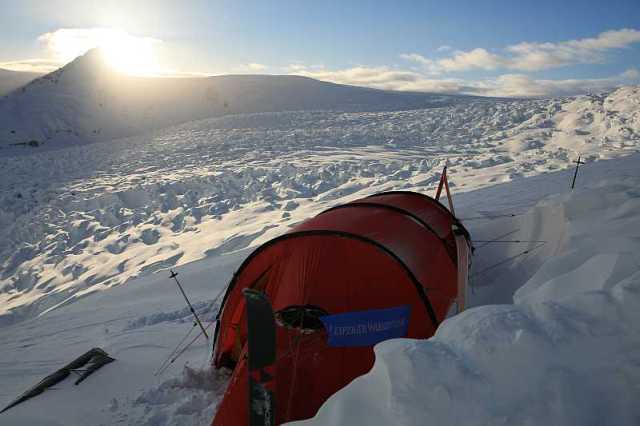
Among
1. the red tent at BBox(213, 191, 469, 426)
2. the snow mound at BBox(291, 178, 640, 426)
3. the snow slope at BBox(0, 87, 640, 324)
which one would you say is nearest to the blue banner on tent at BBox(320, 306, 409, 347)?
the red tent at BBox(213, 191, 469, 426)

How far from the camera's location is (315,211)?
29.9 feet

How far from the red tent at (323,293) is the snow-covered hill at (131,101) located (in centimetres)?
2278

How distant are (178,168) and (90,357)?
1111cm

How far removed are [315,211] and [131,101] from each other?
2796 cm

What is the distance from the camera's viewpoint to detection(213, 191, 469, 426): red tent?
3.04 m

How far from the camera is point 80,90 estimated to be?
3134 cm

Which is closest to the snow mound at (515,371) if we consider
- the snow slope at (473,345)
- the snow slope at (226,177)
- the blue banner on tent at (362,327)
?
the snow slope at (473,345)

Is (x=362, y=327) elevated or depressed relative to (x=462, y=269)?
depressed

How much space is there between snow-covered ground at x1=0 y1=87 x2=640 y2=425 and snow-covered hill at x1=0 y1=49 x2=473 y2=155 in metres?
7.10

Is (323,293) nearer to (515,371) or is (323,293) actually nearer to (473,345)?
(473,345)

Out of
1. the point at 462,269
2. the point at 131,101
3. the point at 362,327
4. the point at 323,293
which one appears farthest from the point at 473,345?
the point at 131,101

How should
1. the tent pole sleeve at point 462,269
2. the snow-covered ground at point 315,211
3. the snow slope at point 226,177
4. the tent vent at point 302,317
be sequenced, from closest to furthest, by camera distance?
the snow-covered ground at point 315,211 < the tent vent at point 302,317 < the tent pole sleeve at point 462,269 < the snow slope at point 226,177

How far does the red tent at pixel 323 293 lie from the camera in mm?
3045

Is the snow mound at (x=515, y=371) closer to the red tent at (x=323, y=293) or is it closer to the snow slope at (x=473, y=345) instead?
the snow slope at (x=473, y=345)
